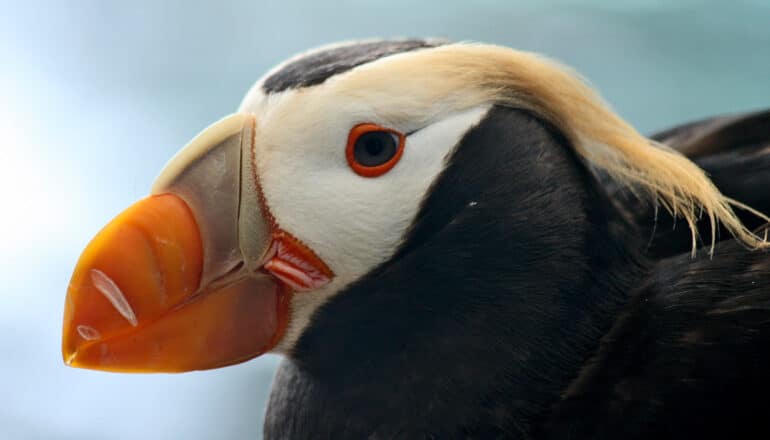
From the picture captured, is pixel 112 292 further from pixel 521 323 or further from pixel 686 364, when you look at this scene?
pixel 686 364

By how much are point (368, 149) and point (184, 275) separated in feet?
0.79

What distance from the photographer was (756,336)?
3.78 feet

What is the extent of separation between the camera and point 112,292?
1.14m

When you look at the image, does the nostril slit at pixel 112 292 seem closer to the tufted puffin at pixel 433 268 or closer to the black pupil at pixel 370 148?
the tufted puffin at pixel 433 268

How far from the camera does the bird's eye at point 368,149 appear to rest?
1139 millimetres

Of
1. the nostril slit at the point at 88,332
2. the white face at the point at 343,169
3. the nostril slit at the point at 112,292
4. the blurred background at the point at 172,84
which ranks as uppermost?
the white face at the point at 343,169

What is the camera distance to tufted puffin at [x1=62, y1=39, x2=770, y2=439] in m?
1.14

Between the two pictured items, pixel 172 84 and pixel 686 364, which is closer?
pixel 686 364

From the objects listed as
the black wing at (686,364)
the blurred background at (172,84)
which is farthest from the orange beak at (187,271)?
the blurred background at (172,84)

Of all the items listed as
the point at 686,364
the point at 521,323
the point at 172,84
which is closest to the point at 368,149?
the point at 521,323

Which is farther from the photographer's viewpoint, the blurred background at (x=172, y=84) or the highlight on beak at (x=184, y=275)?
the blurred background at (x=172, y=84)

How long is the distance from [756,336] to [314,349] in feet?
1.62

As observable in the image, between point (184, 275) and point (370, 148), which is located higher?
point (370, 148)

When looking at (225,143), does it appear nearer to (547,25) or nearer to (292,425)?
(292,425)
